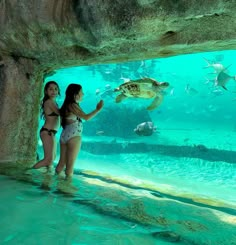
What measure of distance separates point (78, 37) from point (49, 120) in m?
1.83

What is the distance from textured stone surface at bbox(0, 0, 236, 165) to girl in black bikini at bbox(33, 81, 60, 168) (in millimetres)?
588

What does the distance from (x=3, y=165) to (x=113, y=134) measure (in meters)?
21.8

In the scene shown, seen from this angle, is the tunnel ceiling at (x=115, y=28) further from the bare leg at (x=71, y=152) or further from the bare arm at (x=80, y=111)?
the bare leg at (x=71, y=152)

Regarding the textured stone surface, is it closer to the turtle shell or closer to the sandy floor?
the turtle shell

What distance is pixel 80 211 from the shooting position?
3.38m

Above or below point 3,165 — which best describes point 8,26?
above

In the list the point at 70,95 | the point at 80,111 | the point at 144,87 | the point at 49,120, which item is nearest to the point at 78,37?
the point at 70,95

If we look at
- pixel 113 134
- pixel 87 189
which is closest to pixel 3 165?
pixel 87 189

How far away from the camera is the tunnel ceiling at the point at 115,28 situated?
12.4ft

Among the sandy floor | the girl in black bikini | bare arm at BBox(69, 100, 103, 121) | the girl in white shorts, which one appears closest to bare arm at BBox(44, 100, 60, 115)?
the girl in black bikini

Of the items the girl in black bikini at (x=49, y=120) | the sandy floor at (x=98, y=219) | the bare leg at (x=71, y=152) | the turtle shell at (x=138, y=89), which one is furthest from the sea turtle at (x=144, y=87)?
the sandy floor at (x=98, y=219)

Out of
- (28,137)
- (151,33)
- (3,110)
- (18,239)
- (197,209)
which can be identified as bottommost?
(18,239)

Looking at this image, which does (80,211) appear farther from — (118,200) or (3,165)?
(3,165)

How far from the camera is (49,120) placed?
5.77 m
